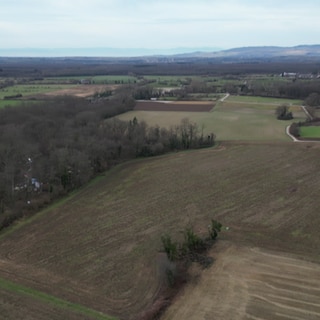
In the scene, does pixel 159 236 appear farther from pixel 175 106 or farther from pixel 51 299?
pixel 175 106

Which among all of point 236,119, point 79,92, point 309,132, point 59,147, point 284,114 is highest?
point 79,92

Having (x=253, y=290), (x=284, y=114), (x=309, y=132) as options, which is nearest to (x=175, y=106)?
(x=284, y=114)

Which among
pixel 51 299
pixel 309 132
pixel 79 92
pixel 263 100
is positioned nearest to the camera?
pixel 51 299

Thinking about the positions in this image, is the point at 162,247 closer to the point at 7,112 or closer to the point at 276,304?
the point at 276,304

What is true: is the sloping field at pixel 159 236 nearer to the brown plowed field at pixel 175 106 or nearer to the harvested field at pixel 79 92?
the brown plowed field at pixel 175 106

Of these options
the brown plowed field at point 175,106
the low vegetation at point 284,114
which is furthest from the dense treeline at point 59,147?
the low vegetation at point 284,114
